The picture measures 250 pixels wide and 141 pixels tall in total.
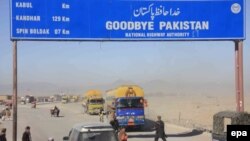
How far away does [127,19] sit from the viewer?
24531 mm

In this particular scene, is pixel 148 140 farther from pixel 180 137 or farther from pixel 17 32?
pixel 17 32

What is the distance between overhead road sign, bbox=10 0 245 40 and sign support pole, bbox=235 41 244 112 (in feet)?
2.14

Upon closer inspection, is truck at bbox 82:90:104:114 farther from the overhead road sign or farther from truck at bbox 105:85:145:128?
the overhead road sign

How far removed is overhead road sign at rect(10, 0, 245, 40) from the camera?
935 inches

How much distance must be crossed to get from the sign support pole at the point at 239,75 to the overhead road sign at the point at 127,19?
653 millimetres

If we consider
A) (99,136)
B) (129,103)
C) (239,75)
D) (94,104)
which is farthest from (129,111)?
(94,104)

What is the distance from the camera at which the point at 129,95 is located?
38562mm

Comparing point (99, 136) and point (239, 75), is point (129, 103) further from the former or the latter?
point (99, 136)

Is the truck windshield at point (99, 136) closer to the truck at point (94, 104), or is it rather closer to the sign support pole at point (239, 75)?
the sign support pole at point (239, 75)

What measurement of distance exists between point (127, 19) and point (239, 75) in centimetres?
619

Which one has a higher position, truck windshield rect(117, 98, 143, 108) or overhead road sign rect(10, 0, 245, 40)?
overhead road sign rect(10, 0, 245, 40)

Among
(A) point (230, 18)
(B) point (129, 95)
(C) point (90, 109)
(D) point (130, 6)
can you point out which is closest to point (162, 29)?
(D) point (130, 6)

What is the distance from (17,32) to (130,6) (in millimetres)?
5489

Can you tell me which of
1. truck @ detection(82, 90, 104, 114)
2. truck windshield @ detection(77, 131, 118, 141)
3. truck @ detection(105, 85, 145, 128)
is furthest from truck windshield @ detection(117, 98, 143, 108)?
truck @ detection(82, 90, 104, 114)
